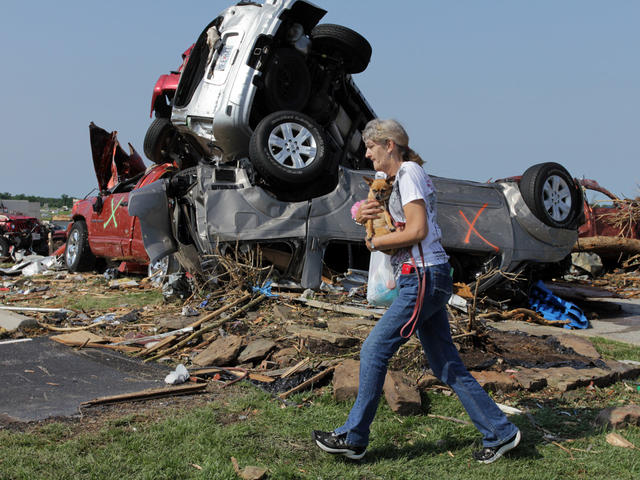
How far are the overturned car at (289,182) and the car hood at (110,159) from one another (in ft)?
15.6

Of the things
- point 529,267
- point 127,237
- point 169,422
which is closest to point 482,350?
point 169,422

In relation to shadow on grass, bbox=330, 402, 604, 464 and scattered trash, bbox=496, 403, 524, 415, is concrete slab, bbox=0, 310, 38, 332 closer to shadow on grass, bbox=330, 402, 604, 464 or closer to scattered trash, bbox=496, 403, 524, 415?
shadow on grass, bbox=330, 402, 604, 464

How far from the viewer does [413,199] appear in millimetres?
3164

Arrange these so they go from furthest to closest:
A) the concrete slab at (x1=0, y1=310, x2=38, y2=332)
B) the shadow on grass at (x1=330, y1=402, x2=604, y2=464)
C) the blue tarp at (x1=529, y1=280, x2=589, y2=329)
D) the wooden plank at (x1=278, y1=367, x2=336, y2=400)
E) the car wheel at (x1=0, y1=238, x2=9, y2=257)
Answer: the car wheel at (x1=0, y1=238, x2=9, y2=257), the blue tarp at (x1=529, y1=280, x2=589, y2=329), the concrete slab at (x1=0, y1=310, x2=38, y2=332), the wooden plank at (x1=278, y1=367, x2=336, y2=400), the shadow on grass at (x1=330, y1=402, x2=604, y2=464)

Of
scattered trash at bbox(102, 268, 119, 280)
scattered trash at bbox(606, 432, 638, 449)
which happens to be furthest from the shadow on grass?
scattered trash at bbox(102, 268, 119, 280)

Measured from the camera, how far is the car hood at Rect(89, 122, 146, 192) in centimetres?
1285

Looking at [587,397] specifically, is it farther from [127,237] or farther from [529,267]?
→ [127,237]

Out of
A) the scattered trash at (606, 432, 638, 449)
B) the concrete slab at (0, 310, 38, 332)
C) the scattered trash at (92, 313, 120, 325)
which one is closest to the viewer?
the scattered trash at (606, 432, 638, 449)

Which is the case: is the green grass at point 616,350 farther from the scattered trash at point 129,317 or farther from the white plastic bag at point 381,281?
the scattered trash at point 129,317

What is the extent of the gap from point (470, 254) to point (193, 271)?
3.71 m

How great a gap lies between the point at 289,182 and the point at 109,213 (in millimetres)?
5499

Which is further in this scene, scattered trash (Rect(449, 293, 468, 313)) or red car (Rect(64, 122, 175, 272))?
red car (Rect(64, 122, 175, 272))

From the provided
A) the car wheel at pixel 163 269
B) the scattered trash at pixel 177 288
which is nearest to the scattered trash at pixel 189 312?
the scattered trash at pixel 177 288

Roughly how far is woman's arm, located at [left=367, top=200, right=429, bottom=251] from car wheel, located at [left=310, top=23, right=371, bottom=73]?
580 cm
